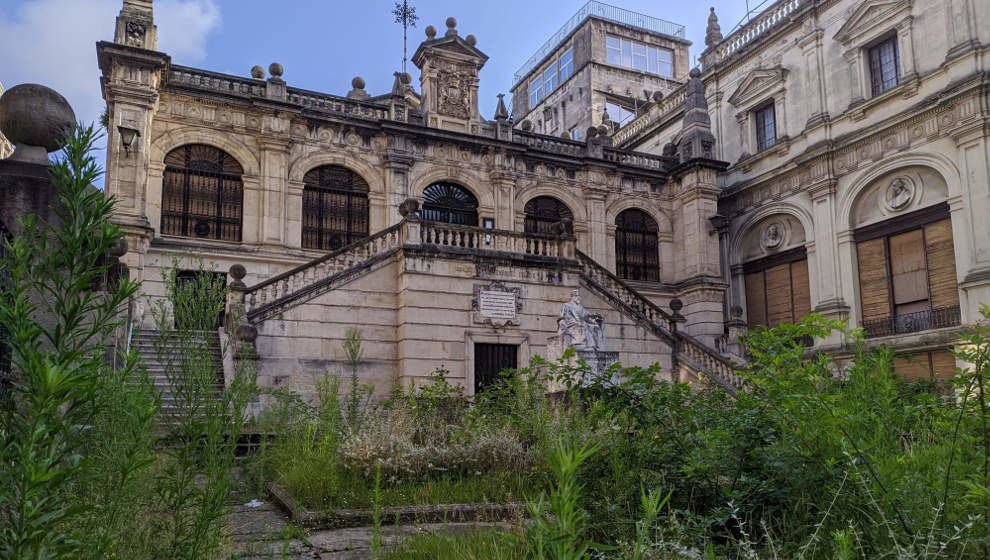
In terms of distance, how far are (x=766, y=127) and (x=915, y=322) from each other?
9.33 m

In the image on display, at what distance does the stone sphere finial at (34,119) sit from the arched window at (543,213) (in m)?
19.1

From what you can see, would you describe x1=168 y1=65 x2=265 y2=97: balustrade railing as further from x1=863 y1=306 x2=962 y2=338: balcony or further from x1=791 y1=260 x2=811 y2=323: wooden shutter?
x1=863 y1=306 x2=962 y2=338: balcony

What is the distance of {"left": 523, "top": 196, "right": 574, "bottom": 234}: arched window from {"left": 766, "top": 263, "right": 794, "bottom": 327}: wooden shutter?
762 centimetres

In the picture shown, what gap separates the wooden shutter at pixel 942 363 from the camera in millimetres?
19078

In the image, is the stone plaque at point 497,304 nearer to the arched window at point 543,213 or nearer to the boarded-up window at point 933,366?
the arched window at point 543,213

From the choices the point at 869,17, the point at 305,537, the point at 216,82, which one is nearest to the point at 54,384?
the point at 305,537

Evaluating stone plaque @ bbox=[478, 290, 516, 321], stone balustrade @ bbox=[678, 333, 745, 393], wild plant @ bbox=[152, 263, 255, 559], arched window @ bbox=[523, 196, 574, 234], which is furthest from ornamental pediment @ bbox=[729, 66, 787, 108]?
wild plant @ bbox=[152, 263, 255, 559]

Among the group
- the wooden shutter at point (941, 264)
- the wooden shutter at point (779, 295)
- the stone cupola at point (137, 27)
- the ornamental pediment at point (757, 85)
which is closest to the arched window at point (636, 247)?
the wooden shutter at point (779, 295)

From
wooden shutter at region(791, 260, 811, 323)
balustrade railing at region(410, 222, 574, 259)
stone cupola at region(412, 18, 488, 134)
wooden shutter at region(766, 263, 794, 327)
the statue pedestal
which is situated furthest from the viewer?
wooden shutter at region(766, 263, 794, 327)

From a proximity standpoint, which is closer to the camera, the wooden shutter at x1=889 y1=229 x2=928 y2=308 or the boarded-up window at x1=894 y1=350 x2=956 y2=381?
the boarded-up window at x1=894 y1=350 x2=956 y2=381

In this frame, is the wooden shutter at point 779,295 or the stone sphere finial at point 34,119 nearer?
the stone sphere finial at point 34,119

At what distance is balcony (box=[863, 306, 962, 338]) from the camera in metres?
19.7

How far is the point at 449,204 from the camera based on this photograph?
23.5m

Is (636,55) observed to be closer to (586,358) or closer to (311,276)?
(311,276)
